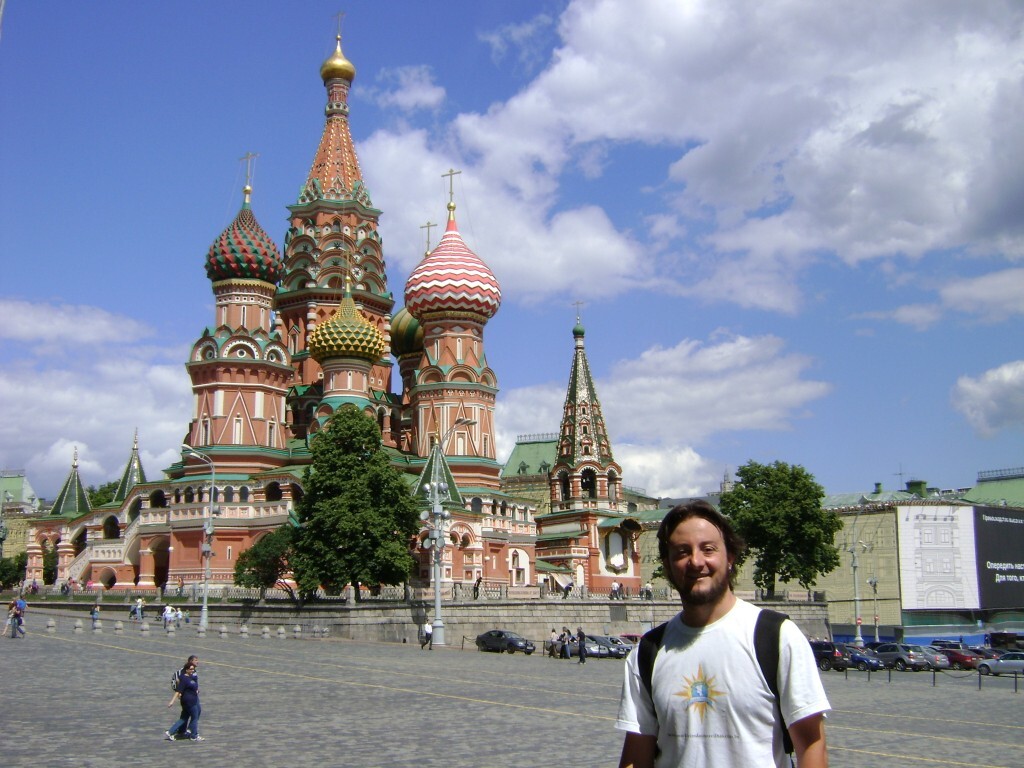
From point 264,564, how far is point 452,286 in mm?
24199

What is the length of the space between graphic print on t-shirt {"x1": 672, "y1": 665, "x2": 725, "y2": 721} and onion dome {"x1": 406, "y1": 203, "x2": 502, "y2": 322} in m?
62.7

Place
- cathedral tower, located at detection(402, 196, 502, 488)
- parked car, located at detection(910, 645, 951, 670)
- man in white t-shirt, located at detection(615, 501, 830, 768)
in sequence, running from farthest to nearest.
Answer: cathedral tower, located at detection(402, 196, 502, 488)
parked car, located at detection(910, 645, 951, 670)
man in white t-shirt, located at detection(615, 501, 830, 768)

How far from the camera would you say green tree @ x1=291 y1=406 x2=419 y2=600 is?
43344 mm

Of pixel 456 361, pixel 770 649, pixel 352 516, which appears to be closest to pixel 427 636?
pixel 352 516

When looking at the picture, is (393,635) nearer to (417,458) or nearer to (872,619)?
(417,458)

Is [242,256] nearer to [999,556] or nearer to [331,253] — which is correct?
[331,253]

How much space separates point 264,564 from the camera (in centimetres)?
4812

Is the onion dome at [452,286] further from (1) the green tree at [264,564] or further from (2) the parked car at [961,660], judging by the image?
(2) the parked car at [961,660]

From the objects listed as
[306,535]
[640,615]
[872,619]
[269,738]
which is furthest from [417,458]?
[269,738]

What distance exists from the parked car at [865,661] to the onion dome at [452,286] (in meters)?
33.8

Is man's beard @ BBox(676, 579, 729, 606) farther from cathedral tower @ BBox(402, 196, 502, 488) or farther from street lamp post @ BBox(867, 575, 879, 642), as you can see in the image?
street lamp post @ BBox(867, 575, 879, 642)

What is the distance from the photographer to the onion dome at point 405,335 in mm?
74438

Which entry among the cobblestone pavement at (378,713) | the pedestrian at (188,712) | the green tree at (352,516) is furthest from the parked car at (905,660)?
the pedestrian at (188,712)

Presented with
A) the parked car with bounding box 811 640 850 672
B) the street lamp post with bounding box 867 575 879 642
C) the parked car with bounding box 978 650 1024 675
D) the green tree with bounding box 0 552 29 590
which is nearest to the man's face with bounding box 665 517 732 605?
the parked car with bounding box 811 640 850 672
